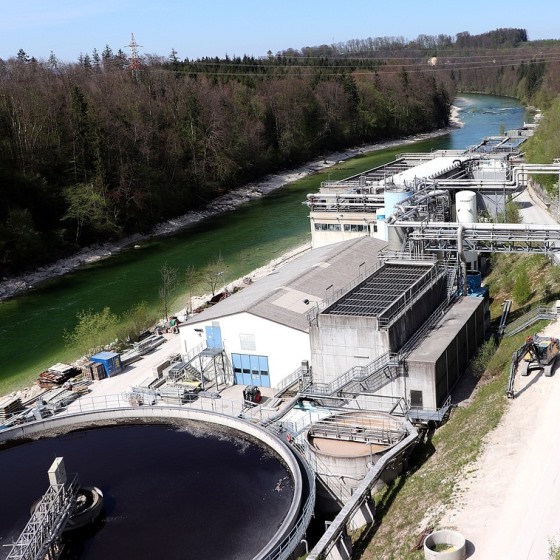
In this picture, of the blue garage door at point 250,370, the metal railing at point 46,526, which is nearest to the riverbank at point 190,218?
the blue garage door at point 250,370

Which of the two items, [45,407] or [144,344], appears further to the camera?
[144,344]

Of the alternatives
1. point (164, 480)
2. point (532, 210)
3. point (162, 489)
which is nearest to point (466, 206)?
Answer: point (532, 210)

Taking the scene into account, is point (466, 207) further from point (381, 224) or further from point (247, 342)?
point (247, 342)

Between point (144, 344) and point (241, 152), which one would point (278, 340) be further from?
point (241, 152)

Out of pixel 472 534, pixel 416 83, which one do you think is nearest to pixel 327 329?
pixel 472 534

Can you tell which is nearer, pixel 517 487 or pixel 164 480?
pixel 517 487
